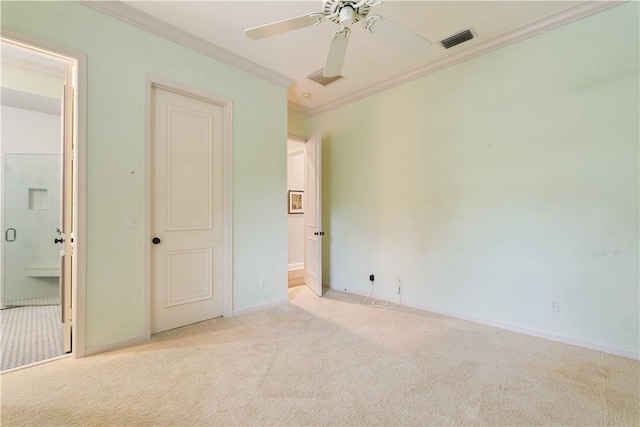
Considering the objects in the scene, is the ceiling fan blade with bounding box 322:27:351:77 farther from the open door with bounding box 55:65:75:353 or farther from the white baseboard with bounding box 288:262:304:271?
the white baseboard with bounding box 288:262:304:271

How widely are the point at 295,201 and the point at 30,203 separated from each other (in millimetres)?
4043

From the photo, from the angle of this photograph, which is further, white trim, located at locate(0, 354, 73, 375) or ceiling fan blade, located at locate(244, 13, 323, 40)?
white trim, located at locate(0, 354, 73, 375)

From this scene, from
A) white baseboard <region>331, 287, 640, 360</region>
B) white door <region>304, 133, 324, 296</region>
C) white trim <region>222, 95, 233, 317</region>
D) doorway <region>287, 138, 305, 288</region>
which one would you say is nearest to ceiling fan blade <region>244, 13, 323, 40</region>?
white trim <region>222, 95, 233, 317</region>

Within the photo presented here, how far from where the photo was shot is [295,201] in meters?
6.14

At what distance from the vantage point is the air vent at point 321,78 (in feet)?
11.5

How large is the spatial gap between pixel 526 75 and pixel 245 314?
3666 mm

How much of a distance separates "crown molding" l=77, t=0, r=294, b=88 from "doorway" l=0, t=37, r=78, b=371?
113 cm

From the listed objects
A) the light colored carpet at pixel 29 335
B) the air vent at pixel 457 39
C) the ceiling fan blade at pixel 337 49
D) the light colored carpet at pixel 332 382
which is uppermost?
the air vent at pixel 457 39

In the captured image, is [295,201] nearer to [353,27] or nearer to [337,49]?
[353,27]

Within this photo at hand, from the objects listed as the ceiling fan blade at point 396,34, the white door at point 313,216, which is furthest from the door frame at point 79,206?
the white door at point 313,216

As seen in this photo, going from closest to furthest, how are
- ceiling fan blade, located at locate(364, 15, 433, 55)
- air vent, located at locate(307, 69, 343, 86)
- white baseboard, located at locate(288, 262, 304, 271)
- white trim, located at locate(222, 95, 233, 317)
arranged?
ceiling fan blade, located at locate(364, 15, 433, 55) → white trim, located at locate(222, 95, 233, 317) → air vent, located at locate(307, 69, 343, 86) → white baseboard, located at locate(288, 262, 304, 271)

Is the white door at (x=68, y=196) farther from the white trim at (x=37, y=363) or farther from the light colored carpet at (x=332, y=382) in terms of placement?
the light colored carpet at (x=332, y=382)

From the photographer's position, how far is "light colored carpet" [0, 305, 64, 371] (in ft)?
7.49

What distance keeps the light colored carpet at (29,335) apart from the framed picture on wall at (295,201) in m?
3.85
